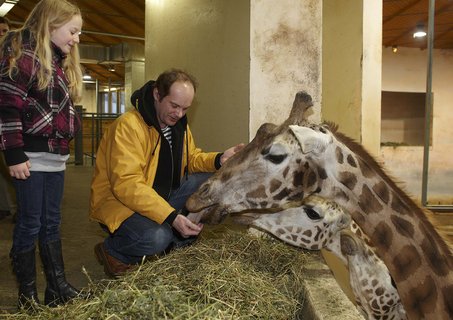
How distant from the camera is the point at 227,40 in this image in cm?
385

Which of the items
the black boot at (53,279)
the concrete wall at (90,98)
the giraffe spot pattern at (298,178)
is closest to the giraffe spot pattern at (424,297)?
the giraffe spot pattern at (298,178)

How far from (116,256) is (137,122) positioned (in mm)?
830

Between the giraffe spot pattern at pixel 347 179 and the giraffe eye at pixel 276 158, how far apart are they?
0.31 meters

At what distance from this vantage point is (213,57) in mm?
4160

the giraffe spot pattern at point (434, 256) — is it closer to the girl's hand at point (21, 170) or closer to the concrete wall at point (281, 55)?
the concrete wall at point (281, 55)

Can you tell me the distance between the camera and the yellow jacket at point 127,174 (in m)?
2.56

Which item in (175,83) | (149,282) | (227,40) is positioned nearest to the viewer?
(149,282)

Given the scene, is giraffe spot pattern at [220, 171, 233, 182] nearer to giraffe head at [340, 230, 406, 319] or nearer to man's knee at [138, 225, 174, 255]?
man's knee at [138, 225, 174, 255]

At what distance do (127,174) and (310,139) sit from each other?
1036 mm

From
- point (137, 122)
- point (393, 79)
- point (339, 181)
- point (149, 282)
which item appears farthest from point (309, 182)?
point (393, 79)

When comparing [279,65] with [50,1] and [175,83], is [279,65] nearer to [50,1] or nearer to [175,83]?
[175,83]

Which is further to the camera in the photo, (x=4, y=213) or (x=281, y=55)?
(x=4, y=213)

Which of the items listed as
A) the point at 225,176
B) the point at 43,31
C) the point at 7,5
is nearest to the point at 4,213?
the point at 43,31

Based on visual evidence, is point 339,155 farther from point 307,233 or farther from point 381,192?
point 307,233
